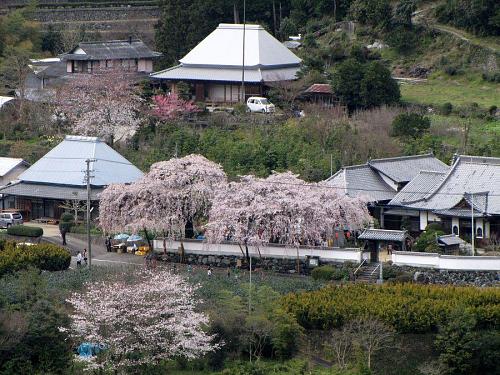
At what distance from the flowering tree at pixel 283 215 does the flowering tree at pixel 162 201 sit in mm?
981

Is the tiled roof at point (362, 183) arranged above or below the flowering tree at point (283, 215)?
above

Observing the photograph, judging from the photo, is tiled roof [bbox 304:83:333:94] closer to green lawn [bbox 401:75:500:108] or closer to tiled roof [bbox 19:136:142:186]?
green lawn [bbox 401:75:500:108]

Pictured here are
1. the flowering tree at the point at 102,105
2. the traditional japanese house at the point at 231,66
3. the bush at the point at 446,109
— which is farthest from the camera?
the traditional japanese house at the point at 231,66

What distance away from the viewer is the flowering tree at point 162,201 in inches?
1807

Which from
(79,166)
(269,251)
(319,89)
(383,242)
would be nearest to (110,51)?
(319,89)

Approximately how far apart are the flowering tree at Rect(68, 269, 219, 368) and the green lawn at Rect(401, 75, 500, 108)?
23336 mm

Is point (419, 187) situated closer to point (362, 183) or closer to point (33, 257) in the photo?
point (362, 183)

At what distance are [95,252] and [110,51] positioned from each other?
22.6 meters

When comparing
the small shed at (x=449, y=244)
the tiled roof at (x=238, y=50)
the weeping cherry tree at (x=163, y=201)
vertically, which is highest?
the tiled roof at (x=238, y=50)

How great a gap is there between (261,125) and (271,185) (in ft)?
38.1

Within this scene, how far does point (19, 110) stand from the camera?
6253 centimetres

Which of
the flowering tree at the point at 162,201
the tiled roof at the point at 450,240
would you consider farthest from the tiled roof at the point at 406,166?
the flowering tree at the point at 162,201

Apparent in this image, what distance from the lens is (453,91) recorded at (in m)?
60.1

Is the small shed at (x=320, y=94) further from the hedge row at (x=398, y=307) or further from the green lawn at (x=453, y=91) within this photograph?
the hedge row at (x=398, y=307)
